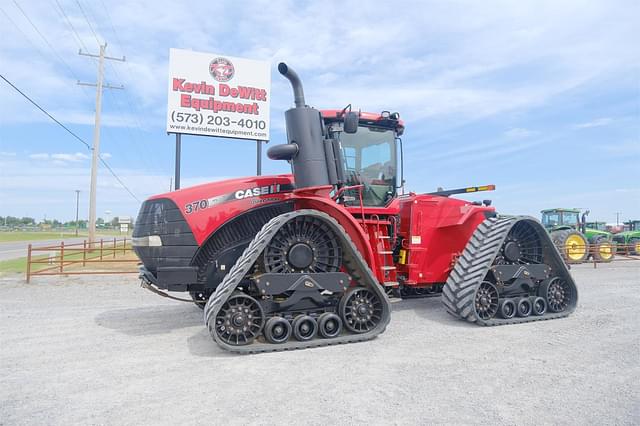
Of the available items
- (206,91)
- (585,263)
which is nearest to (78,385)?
(206,91)

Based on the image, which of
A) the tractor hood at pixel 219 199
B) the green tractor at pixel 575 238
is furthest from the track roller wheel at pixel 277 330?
the green tractor at pixel 575 238

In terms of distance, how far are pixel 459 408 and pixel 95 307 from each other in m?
6.90

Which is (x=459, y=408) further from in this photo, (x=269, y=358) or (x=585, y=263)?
(x=585, y=263)

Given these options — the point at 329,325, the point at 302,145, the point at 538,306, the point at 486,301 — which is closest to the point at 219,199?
the point at 302,145

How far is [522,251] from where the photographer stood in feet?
23.1

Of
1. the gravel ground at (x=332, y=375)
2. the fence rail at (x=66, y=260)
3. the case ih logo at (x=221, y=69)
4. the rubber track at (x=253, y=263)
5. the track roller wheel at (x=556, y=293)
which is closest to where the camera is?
the gravel ground at (x=332, y=375)

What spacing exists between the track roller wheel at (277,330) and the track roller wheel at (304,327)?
0.08 metres

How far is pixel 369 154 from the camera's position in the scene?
650 centimetres

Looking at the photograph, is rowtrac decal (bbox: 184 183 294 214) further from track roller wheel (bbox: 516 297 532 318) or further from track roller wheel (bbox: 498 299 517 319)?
track roller wheel (bbox: 516 297 532 318)

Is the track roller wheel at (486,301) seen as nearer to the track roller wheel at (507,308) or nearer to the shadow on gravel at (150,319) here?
the track roller wheel at (507,308)

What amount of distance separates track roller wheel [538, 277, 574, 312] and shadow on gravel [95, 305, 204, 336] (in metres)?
5.27

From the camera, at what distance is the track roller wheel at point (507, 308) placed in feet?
21.0

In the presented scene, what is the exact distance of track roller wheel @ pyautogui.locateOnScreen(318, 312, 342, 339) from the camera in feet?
16.9

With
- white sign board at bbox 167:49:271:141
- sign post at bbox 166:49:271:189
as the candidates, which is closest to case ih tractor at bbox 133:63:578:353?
sign post at bbox 166:49:271:189
